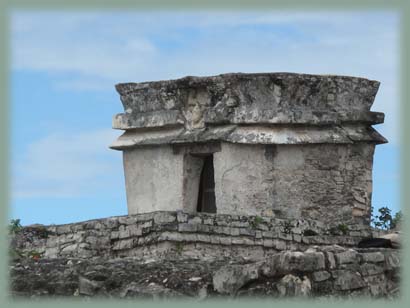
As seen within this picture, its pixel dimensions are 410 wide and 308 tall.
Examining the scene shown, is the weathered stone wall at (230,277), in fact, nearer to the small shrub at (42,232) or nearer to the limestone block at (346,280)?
the limestone block at (346,280)

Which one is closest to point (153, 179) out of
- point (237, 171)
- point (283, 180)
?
point (237, 171)

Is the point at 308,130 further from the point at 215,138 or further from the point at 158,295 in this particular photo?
the point at 158,295

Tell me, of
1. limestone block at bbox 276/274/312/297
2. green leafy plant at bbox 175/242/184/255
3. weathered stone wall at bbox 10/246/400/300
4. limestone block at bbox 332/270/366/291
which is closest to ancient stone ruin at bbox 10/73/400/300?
green leafy plant at bbox 175/242/184/255

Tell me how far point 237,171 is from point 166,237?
349cm

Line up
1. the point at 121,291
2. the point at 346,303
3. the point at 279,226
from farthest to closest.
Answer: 1. the point at 279,226
2. the point at 121,291
3. the point at 346,303

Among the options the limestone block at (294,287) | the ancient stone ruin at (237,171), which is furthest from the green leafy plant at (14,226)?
the limestone block at (294,287)

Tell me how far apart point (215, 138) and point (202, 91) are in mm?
838

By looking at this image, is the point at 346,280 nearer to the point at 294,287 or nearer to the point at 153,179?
the point at 294,287

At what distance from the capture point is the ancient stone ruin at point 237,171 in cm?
1271

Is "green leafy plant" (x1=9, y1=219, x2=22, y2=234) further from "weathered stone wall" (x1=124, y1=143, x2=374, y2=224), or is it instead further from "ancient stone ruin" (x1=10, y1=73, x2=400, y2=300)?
"weathered stone wall" (x1=124, y1=143, x2=374, y2=224)

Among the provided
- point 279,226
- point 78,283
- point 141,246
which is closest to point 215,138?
point 279,226

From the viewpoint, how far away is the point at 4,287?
405 inches

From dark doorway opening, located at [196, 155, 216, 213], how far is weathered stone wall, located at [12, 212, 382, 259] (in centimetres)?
293

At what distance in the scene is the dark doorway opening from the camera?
16.5 metres
